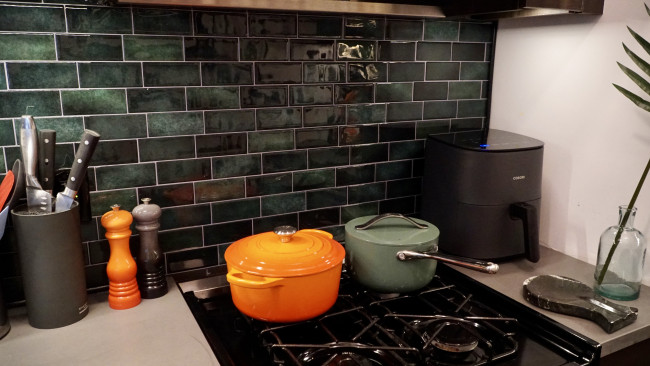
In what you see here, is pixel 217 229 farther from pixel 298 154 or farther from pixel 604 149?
pixel 604 149

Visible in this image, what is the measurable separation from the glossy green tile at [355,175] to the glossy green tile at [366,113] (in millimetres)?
138

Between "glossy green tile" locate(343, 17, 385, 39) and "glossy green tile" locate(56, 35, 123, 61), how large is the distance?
599mm

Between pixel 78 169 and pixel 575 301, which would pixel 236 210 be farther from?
pixel 575 301

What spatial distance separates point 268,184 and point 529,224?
703 mm

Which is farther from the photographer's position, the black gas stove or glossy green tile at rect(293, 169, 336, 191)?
glossy green tile at rect(293, 169, 336, 191)

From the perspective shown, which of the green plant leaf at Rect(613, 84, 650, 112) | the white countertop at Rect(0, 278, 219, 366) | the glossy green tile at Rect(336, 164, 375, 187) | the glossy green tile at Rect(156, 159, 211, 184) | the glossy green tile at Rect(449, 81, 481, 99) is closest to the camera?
the white countertop at Rect(0, 278, 219, 366)

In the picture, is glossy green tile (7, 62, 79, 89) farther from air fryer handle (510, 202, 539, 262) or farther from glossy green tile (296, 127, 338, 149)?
air fryer handle (510, 202, 539, 262)

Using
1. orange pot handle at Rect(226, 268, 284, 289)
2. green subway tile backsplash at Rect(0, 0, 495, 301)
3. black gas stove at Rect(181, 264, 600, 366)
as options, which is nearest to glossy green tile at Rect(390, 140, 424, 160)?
green subway tile backsplash at Rect(0, 0, 495, 301)

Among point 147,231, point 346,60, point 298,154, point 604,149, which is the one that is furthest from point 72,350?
point 604,149

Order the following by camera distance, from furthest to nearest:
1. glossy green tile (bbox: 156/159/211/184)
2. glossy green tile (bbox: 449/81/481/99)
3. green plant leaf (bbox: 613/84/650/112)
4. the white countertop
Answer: glossy green tile (bbox: 449/81/481/99) → glossy green tile (bbox: 156/159/211/184) → green plant leaf (bbox: 613/84/650/112) → the white countertop

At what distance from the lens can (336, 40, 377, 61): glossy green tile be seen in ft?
4.67

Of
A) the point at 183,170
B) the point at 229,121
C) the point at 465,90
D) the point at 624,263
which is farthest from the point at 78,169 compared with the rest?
the point at 624,263

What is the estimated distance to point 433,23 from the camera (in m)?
1.54

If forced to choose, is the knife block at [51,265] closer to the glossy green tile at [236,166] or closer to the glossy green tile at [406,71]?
the glossy green tile at [236,166]
